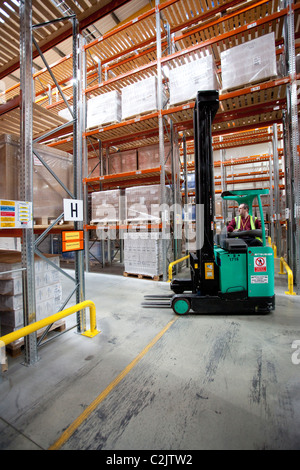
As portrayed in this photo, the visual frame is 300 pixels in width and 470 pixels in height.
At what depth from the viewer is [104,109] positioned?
6.91 metres

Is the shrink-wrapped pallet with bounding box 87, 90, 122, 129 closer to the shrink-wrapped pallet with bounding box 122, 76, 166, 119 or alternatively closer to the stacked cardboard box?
the shrink-wrapped pallet with bounding box 122, 76, 166, 119

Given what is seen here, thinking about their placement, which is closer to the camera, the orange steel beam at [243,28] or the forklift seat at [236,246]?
the forklift seat at [236,246]

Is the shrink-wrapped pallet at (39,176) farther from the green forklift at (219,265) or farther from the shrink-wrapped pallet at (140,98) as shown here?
the shrink-wrapped pallet at (140,98)

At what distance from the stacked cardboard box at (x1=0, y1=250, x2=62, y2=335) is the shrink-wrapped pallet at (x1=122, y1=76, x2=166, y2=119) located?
506 centimetres

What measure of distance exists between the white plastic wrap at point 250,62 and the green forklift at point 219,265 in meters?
2.08

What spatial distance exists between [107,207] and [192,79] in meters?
4.12

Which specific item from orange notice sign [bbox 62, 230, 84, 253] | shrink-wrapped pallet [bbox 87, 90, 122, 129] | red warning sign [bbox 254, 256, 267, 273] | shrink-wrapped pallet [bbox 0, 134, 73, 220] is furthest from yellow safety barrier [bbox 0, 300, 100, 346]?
shrink-wrapped pallet [bbox 87, 90, 122, 129]

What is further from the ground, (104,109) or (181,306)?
(104,109)

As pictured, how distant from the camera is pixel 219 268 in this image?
383cm

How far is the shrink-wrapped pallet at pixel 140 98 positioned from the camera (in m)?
6.13

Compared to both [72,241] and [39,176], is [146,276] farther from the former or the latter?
[39,176]

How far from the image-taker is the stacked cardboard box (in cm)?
271

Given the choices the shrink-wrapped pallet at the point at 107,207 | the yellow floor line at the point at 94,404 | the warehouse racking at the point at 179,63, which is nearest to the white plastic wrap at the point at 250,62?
the warehouse racking at the point at 179,63

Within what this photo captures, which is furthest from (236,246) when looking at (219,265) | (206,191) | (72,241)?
(72,241)
